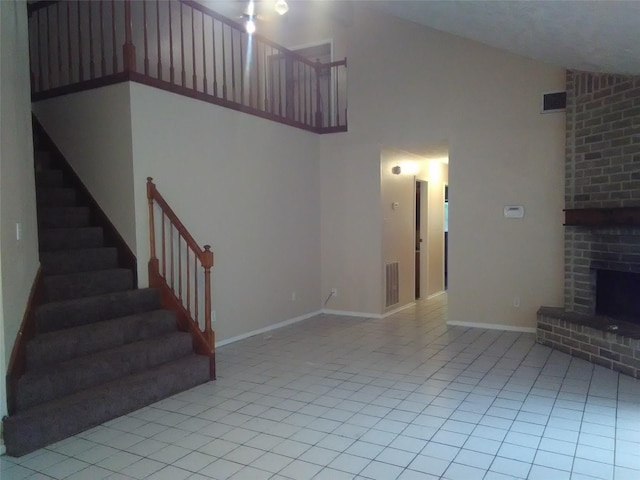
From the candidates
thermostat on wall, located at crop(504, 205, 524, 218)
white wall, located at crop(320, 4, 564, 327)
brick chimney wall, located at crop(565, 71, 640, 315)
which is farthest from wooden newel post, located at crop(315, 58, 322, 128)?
brick chimney wall, located at crop(565, 71, 640, 315)

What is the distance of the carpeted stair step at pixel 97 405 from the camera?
274 cm

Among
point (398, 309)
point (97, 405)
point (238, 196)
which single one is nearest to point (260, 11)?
point (238, 196)

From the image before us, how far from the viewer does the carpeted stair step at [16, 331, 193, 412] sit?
2.94m

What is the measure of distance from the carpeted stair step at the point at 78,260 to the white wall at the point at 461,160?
327 centimetres

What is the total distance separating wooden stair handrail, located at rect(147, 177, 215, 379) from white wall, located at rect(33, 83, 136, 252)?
183 mm

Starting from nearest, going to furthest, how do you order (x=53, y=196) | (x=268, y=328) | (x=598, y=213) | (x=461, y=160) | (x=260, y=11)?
(x=53, y=196) → (x=598, y=213) → (x=268, y=328) → (x=461, y=160) → (x=260, y=11)

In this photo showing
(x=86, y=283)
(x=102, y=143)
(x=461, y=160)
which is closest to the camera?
(x=86, y=283)

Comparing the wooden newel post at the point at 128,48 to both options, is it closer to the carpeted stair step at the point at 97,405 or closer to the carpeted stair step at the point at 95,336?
the carpeted stair step at the point at 95,336

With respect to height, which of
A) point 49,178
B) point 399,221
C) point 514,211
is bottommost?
point 399,221

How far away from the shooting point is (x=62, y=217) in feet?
14.5

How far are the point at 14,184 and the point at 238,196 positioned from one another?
8.06 ft

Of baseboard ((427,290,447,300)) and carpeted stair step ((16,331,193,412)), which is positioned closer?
carpeted stair step ((16,331,193,412))

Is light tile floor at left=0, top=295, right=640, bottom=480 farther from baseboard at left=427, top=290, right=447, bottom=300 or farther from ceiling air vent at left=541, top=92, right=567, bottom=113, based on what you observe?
baseboard at left=427, top=290, right=447, bottom=300

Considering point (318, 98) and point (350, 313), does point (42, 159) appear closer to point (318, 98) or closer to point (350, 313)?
point (318, 98)
